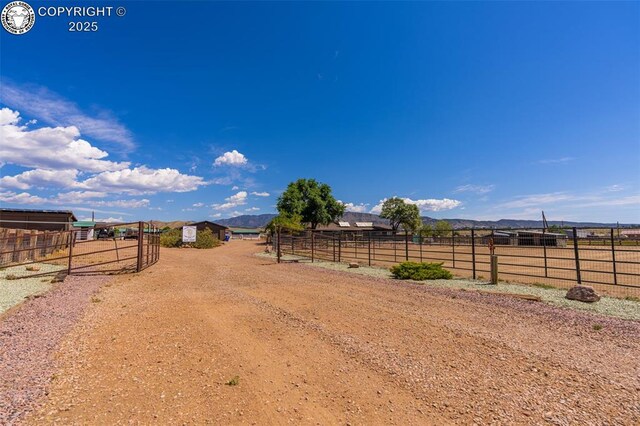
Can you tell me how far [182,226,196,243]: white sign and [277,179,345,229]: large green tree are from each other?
16919mm

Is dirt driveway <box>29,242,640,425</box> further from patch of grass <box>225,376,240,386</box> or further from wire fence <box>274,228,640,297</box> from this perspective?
wire fence <box>274,228,640,297</box>

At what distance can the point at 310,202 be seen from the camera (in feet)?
189

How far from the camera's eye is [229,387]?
4.01 meters

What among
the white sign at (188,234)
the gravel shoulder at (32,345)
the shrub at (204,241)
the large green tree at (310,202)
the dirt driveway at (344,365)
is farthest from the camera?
the large green tree at (310,202)

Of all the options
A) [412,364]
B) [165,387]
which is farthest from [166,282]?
[412,364]

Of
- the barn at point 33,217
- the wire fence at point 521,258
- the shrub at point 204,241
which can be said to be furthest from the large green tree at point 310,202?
the barn at point 33,217

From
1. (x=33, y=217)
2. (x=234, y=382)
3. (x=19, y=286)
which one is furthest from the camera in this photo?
(x=33, y=217)

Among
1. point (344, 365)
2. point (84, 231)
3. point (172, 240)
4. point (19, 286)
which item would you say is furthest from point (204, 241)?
point (344, 365)

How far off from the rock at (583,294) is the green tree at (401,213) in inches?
3222

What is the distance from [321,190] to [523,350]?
5561cm

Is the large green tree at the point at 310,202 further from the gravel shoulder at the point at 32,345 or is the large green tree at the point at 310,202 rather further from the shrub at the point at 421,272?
the gravel shoulder at the point at 32,345

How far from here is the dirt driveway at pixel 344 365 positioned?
3.48 meters

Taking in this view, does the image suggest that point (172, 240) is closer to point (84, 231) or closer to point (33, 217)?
point (33, 217)

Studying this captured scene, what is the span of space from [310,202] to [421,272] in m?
44.6
